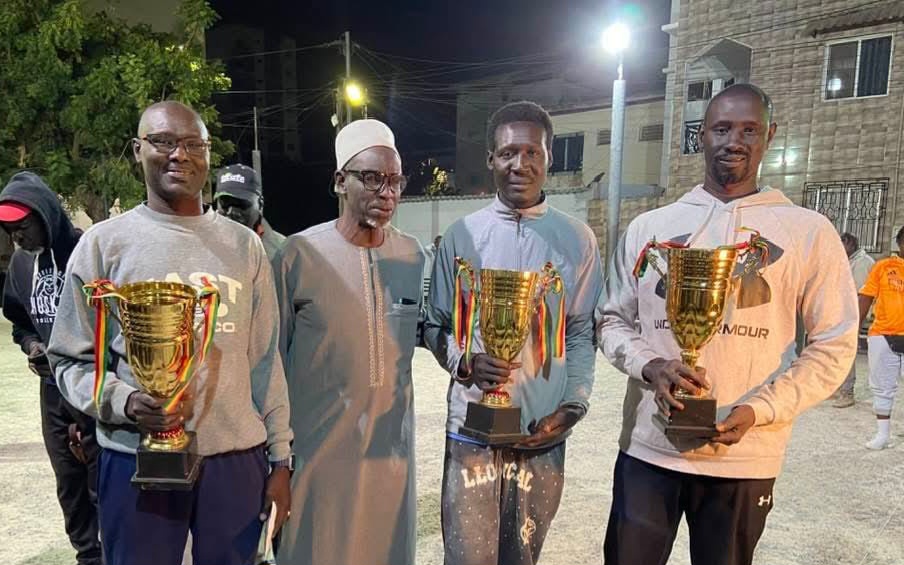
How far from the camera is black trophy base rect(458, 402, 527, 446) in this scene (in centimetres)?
194

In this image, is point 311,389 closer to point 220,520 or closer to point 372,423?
point 372,423

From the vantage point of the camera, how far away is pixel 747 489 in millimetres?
1979

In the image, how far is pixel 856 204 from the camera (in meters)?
11.6

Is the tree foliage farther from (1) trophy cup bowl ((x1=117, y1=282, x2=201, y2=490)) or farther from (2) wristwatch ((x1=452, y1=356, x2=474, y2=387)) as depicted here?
(2) wristwatch ((x1=452, y1=356, x2=474, y2=387))

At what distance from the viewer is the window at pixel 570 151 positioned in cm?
2019

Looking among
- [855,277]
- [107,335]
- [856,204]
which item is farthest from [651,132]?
[107,335]

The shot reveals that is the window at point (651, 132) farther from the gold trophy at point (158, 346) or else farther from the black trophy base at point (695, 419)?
the gold trophy at point (158, 346)

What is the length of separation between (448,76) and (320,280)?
25.2 m

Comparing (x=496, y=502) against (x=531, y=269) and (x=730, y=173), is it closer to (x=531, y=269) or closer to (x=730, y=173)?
(x=531, y=269)

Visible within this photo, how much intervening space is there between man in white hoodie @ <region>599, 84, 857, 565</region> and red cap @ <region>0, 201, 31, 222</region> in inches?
111

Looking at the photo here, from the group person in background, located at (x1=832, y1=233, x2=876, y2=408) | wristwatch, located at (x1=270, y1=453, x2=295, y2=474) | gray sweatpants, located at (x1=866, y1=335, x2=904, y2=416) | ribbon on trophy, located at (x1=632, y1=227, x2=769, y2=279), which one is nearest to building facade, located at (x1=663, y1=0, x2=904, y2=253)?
person in background, located at (x1=832, y1=233, x2=876, y2=408)

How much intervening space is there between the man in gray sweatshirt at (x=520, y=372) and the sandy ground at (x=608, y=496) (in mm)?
1291

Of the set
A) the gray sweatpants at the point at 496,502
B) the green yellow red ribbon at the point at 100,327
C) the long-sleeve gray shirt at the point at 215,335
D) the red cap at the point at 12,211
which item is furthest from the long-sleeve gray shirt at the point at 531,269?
the red cap at the point at 12,211

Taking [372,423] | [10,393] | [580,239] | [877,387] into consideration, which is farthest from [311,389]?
[10,393]
